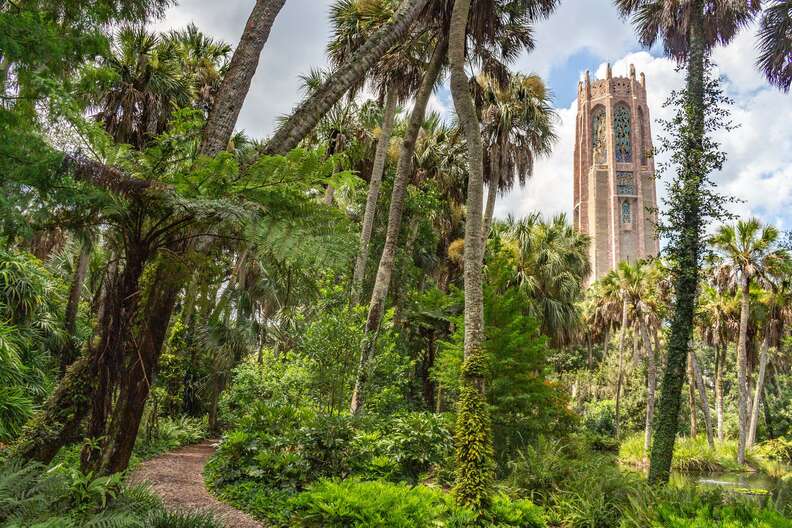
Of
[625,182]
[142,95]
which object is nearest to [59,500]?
[142,95]

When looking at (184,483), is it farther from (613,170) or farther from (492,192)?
(613,170)

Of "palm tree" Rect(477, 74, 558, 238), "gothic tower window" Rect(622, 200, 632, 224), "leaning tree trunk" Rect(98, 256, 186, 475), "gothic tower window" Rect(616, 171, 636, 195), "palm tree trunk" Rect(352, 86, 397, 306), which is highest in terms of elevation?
"gothic tower window" Rect(616, 171, 636, 195)

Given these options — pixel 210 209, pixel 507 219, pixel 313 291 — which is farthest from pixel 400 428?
pixel 507 219

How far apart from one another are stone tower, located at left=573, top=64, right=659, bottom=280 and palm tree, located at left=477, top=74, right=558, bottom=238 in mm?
65508

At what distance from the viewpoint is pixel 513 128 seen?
15.9 metres

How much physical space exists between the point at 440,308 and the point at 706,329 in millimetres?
17286

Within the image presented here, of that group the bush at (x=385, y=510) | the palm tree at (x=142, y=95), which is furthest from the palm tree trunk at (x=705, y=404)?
the palm tree at (x=142, y=95)

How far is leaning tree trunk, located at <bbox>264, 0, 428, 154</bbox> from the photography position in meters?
5.05

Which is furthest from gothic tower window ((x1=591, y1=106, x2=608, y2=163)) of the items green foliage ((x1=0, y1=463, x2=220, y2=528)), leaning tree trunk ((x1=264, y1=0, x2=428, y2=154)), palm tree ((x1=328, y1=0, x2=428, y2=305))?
green foliage ((x1=0, y1=463, x2=220, y2=528))

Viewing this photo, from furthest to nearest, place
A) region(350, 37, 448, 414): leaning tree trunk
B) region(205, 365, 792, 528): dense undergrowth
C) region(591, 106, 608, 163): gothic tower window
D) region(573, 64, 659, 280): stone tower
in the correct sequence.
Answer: region(591, 106, 608, 163): gothic tower window < region(573, 64, 659, 280): stone tower < region(350, 37, 448, 414): leaning tree trunk < region(205, 365, 792, 528): dense undergrowth

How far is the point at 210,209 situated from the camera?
3.54 meters

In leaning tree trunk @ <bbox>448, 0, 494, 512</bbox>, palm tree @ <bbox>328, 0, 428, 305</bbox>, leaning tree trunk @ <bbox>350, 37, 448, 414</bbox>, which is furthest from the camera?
palm tree @ <bbox>328, 0, 428, 305</bbox>

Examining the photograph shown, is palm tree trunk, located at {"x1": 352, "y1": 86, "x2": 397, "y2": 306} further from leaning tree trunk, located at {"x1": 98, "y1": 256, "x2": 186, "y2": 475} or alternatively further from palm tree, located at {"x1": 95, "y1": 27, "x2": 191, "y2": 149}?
leaning tree trunk, located at {"x1": 98, "y1": 256, "x2": 186, "y2": 475}

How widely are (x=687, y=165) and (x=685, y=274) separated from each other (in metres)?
2.68
